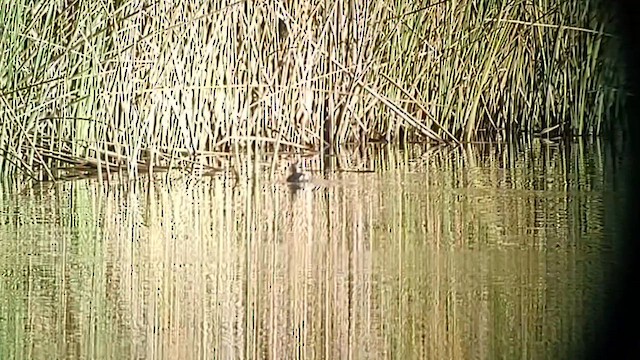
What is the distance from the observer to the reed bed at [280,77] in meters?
1.38

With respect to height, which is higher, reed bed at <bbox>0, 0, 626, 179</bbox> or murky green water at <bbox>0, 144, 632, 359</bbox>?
reed bed at <bbox>0, 0, 626, 179</bbox>

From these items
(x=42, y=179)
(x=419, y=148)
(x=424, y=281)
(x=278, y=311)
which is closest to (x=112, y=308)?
(x=278, y=311)

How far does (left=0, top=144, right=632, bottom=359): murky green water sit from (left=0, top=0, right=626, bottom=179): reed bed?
0.06 metres

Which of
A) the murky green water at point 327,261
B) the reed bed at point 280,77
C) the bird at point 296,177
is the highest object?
the reed bed at point 280,77

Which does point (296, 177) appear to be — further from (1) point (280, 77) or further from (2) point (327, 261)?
(2) point (327, 261)

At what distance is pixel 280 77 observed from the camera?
146 centimetres

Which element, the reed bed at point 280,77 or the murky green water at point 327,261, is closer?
the murky green water at point 327,261

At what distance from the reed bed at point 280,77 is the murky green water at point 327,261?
63mm

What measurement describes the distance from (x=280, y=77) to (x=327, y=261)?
0.43m

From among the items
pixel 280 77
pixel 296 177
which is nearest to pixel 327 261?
pixel 296 177

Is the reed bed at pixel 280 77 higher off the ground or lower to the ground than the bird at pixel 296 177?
higher

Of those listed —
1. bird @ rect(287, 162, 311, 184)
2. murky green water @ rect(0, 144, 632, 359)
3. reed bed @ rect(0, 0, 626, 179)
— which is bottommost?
murky green water @ rect(0, 144, 632, 359)

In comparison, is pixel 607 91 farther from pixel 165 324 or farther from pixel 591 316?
pixel 165 324

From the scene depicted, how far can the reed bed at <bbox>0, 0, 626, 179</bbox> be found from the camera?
54.2 inches
